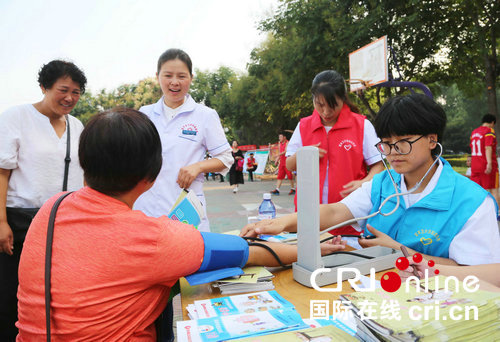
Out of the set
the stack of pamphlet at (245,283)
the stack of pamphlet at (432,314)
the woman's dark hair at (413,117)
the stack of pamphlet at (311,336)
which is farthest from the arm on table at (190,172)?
the stack of pamphlet at (432,314)

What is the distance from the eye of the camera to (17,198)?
217 centimetres

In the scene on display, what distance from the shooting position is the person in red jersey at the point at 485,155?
6871mm

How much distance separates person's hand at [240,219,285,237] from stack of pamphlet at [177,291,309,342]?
22.6 inches

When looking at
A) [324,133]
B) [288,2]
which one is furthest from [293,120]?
[324,133]

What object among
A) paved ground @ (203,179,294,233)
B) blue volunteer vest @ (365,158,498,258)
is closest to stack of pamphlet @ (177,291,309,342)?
blue volunteer vest @ (365,158,498,258)

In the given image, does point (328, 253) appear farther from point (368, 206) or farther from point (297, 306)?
point (368, 206)

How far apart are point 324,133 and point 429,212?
118 centimetres

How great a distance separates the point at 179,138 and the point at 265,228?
0.85 metres

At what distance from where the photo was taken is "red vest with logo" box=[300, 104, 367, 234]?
2486 millimetres

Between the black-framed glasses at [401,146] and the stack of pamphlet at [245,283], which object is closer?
the stack of pamphlet at [245,283]

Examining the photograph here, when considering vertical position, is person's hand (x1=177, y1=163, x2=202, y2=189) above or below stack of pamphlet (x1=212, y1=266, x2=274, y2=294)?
above

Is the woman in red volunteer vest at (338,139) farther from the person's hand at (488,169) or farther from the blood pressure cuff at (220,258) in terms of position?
the person's hand at (488,169)

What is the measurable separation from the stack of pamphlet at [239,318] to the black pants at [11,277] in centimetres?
150

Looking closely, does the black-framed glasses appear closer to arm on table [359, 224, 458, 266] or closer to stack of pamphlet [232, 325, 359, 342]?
arm on table [359, 224, 458, 266]
